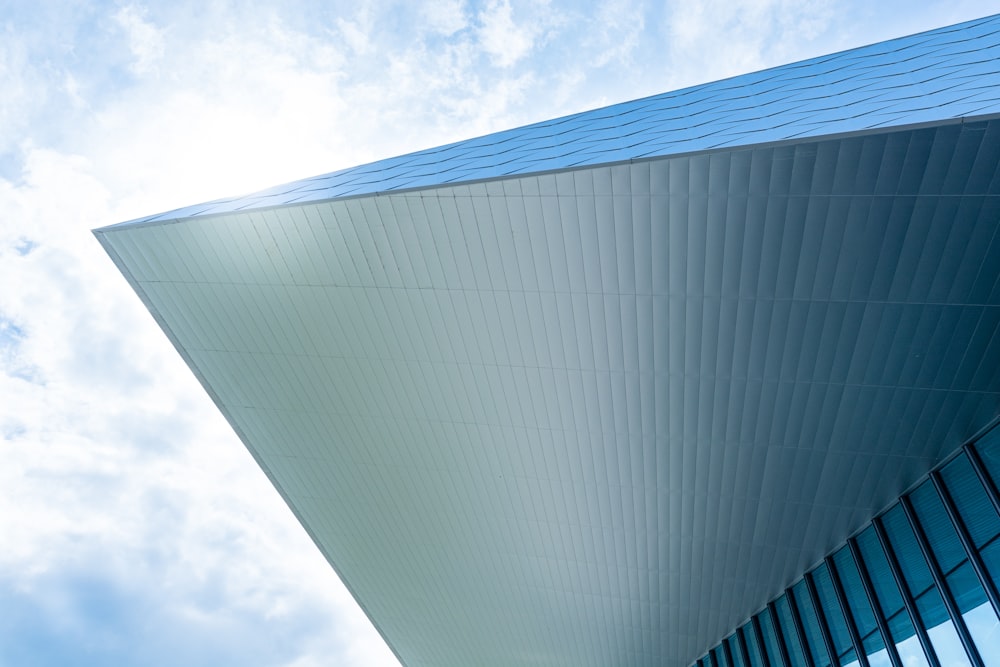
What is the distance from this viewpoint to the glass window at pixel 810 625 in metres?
14.3

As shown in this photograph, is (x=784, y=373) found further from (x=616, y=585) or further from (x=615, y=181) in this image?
(x=616, y=585)

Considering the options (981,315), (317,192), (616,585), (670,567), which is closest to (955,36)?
(981,315)

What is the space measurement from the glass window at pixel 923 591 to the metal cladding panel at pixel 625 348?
485 millimetres

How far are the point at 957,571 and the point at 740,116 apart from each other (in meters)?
8.29

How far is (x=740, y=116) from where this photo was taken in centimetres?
950

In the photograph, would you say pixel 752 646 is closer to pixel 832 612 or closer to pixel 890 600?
pixel 832 612

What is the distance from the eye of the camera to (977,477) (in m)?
10.4

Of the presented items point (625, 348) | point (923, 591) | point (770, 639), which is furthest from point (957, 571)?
point (625, 348)

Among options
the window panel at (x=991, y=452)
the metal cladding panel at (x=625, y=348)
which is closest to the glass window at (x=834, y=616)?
the metal cladding panel at (x=625, y=348)

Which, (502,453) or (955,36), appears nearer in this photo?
(955,36)

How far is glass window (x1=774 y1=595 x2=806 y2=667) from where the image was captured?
1500cm

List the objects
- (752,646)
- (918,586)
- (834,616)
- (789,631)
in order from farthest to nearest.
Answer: (752,646) → (789,631) → (834,616) → (918,586)

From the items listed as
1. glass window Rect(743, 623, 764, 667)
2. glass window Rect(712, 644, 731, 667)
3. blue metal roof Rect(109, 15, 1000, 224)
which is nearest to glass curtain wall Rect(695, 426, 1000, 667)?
glass window Rect(743, 623, 764, 667)

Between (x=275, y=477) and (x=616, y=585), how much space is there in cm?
915
